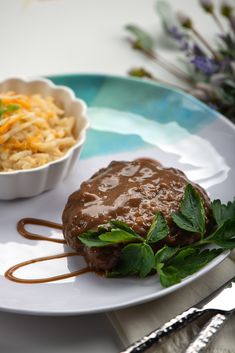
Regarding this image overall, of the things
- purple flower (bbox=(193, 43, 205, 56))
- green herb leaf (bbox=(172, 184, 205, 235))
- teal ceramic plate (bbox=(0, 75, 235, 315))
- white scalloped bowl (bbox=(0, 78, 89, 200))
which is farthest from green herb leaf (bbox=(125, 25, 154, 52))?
green herb leaf (bbox=(172, 184, 205, 235))

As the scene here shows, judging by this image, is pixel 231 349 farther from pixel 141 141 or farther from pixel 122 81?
pixel 122 81

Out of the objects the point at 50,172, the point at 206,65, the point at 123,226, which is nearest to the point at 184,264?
the point at 123,226

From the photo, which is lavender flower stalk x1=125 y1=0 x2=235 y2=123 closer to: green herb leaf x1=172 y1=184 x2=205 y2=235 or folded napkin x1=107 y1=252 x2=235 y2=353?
green herb leaf x1=172 y1=184 x2=205 y2=235

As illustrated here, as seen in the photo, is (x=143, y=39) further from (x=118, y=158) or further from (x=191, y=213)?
(x=191, y=213)

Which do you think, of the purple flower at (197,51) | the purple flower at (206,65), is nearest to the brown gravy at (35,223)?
the purple flower at (206,65)

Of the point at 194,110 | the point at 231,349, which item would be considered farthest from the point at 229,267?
the point at 194,110

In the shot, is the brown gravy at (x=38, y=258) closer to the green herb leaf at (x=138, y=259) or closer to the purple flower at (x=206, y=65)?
the green herb leaf at (x=138, y=259)

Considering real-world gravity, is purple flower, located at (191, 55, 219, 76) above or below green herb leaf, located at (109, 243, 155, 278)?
above
